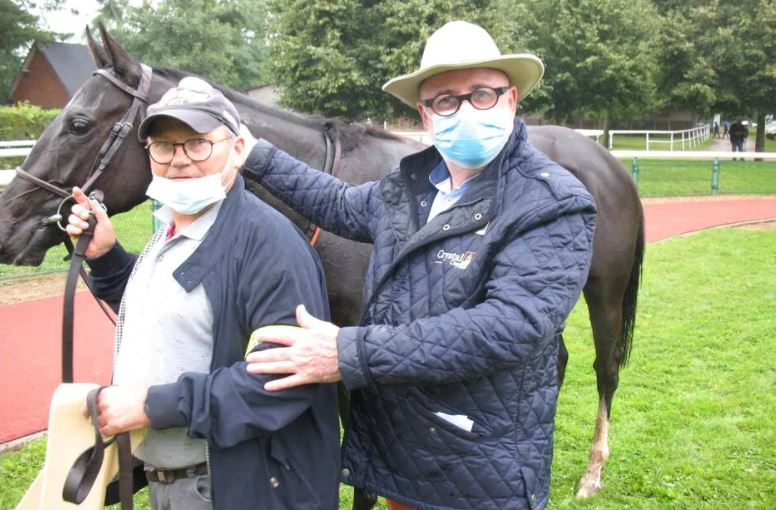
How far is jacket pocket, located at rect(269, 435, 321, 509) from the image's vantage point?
5.60 ft

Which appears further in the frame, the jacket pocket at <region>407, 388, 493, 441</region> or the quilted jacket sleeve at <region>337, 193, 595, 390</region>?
the jacket pocket at <region>407, 388, 493, 441</region>

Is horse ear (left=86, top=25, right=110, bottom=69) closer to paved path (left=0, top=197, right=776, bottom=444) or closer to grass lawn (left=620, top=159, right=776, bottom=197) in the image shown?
paved path (left=0, top=197, right=776, bottom=444)

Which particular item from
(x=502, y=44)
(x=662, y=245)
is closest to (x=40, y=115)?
(x=502, y=44)

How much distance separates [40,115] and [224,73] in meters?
20.2

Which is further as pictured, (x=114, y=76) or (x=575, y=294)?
(x=114, y=76)

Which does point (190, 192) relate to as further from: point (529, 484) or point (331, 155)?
point (331, 155)

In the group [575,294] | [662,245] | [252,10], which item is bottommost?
[662,245]

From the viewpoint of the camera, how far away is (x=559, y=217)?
1.69 meters

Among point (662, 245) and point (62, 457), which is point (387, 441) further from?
point (662, 245)

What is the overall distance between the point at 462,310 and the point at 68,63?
40.9 meters

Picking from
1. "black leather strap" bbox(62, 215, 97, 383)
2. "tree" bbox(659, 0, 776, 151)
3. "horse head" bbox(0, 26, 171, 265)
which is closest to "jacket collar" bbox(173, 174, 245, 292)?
"black leather strap" bbox(62, 215, 97, 383)

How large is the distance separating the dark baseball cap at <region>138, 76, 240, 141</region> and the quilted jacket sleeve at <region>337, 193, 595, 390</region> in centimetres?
66

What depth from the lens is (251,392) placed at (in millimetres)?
1564

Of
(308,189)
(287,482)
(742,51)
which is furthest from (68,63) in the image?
(287,482)
